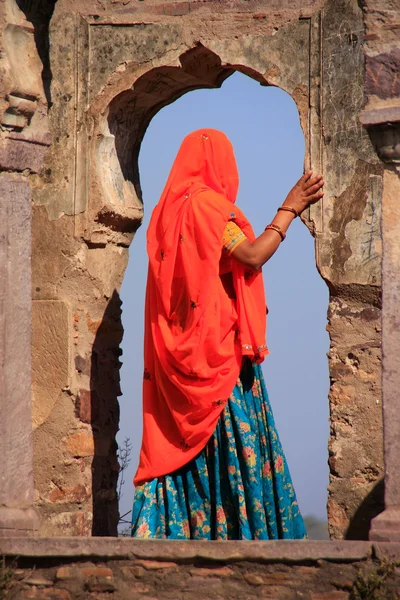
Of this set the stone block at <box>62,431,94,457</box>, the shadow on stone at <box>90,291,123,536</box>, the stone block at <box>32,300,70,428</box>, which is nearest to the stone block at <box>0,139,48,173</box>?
the stone block at <box>32,300,70,428</box>

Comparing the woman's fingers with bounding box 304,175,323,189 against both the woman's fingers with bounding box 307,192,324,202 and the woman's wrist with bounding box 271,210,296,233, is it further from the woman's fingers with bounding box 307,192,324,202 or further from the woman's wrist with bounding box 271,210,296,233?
the woman's wrist with bounding box 271,210,296,233

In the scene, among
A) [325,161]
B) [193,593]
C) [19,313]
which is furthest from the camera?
[325,161]

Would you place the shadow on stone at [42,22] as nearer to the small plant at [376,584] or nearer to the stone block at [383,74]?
the stone block at [383,74]

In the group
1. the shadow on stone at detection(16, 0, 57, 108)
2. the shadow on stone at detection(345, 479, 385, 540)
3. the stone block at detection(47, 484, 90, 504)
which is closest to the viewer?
the shadow on stone at detection(16, 0, 57, 108)

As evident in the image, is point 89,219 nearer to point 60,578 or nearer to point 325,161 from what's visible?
point 325,161

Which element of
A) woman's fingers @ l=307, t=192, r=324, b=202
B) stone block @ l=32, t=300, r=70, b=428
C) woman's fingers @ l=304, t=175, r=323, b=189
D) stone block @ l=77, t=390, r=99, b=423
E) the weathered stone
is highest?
woman's fingers @ l=304, t=175, r=323, b=189

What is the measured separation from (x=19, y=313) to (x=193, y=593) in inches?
57.5

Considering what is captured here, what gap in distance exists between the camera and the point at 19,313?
6.81 metres

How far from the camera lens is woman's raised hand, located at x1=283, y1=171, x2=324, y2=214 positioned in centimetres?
712

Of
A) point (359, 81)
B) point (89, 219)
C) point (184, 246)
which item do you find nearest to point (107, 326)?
point (89, 219)

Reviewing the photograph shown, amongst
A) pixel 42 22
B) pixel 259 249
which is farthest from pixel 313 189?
pixel 42 22

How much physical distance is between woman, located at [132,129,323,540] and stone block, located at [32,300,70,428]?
0.85m

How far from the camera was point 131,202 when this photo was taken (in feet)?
26.4

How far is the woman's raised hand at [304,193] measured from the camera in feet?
23.4
